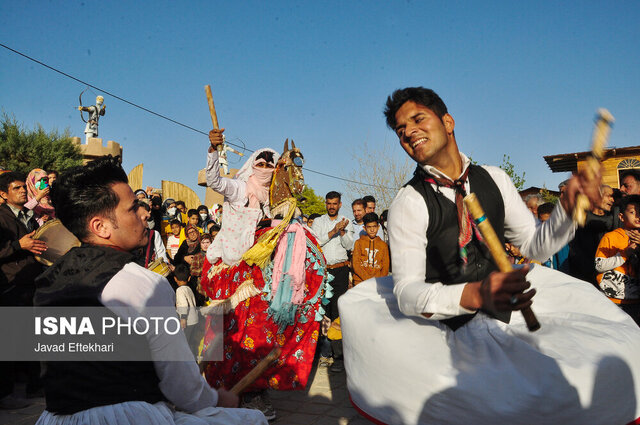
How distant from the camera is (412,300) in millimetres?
1976

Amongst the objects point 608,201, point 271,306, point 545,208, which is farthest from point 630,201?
point 271,306

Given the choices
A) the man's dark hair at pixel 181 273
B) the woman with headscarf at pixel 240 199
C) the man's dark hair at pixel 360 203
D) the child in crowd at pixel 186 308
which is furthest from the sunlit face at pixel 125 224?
the man's dark hair at pixel 360 203

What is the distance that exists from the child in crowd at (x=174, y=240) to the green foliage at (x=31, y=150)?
14465mm

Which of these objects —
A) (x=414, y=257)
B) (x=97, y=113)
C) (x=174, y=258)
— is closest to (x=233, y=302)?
(x=414, y=257)

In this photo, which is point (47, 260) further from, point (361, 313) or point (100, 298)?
point (361, 313)

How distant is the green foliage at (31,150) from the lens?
21062 mm

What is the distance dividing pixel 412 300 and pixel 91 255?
135 centimetres

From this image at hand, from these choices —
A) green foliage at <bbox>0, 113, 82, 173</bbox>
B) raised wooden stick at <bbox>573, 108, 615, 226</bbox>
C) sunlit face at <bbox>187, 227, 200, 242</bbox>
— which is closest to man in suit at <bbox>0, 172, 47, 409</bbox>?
sunlit face at <bbox>187, 227, 200, 242</bbox>

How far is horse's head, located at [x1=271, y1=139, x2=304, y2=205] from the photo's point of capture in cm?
495

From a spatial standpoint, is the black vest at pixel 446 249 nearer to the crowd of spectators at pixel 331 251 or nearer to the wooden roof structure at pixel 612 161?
the crowd of spectators at pixel 331 251

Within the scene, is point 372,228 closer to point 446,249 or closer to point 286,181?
point 286,181

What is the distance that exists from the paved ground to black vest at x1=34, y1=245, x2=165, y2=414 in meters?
2.51

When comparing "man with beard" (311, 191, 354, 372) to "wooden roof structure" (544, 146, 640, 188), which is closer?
"man with beard" (311, 191, 354, 372)

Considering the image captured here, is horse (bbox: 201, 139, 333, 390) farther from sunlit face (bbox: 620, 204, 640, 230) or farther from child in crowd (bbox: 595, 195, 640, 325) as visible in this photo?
sunlit face (bbox: 620, 204, 640, 230)
